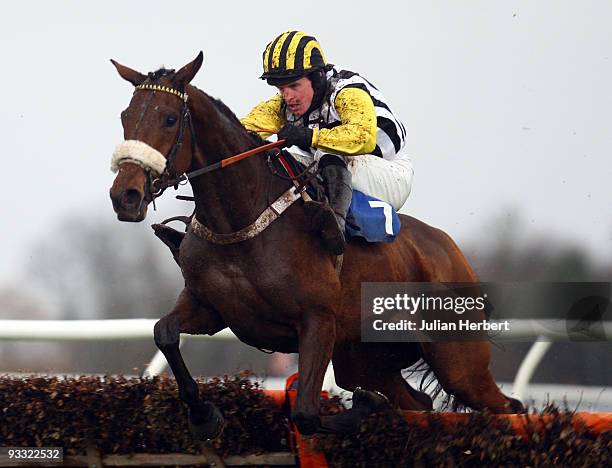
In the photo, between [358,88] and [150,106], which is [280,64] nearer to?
[358,88]

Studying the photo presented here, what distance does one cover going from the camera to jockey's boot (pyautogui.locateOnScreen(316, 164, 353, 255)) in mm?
4062

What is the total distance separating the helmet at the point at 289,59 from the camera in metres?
4.16

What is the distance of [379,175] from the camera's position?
4.55m

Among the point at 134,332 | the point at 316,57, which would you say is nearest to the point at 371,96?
the point at 316,57

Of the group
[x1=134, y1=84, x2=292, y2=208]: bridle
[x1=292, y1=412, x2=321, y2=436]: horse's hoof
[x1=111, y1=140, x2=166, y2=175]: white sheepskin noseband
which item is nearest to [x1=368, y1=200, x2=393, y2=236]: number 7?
[x1=134, y1=84, x2=292, y2=208]: bridle

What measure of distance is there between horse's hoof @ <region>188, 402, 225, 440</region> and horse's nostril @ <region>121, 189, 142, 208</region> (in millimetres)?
905

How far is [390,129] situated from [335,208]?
515mm

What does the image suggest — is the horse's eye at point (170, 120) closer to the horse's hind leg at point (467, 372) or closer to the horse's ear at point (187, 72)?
the horse's ear at point (187, 72)

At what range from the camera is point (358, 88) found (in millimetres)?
4262

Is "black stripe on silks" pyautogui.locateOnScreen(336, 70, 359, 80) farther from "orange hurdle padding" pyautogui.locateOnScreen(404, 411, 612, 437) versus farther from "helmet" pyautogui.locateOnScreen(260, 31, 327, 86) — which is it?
"orange hurdle padding" pyautogui.locateOnScreen(404, 411, 612, 437)

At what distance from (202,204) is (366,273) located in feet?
2.41

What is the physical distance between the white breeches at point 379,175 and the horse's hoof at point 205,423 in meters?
1.09

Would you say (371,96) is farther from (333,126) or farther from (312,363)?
(312,363)

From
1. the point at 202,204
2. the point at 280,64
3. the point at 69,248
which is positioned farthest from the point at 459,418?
the point at 69,248
